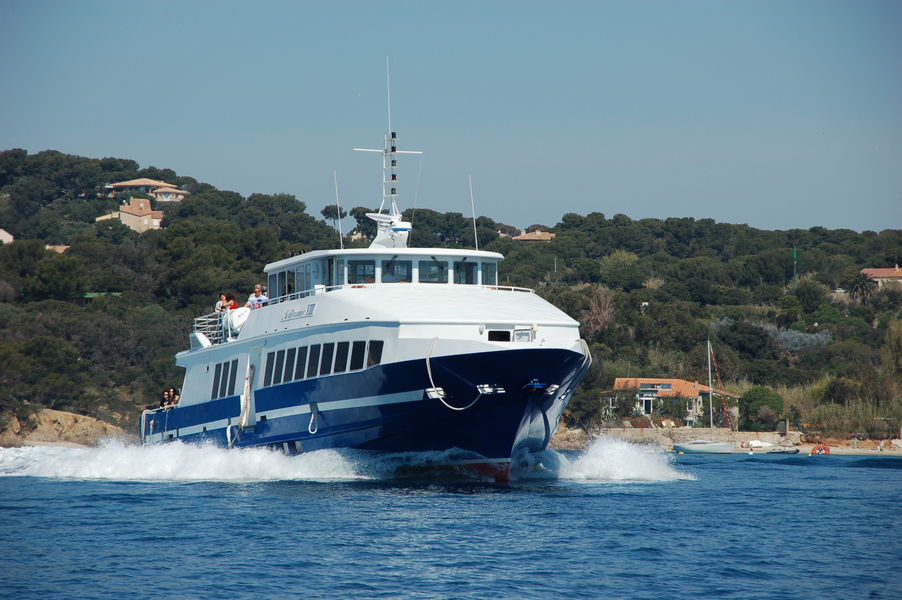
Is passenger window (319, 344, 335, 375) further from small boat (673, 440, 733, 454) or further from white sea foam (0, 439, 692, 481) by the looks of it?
small boat (673, 440, 733, 454)

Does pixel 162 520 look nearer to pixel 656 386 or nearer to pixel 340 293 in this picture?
pixel 340 293

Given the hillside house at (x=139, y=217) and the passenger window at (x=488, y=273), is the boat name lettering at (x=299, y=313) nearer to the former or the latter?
the passenger window at (x=488, y=273)

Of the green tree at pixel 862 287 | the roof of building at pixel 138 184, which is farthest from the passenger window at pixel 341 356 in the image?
the roof of building at pixel 138 184

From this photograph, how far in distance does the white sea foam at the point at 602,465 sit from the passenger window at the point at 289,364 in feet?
22.8

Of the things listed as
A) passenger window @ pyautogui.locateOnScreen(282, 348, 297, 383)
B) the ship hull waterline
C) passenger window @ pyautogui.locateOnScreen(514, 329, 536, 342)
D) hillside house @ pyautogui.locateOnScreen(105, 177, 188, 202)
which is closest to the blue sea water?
the ship hull waterline

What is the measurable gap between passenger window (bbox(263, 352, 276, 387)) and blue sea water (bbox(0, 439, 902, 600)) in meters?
2.04

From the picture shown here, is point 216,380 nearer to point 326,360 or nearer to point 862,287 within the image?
point 326,360

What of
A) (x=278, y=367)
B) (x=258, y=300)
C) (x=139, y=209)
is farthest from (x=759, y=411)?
(x=139, y=209)

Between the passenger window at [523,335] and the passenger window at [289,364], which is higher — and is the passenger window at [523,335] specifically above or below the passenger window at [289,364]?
above

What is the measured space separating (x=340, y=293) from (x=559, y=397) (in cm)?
654

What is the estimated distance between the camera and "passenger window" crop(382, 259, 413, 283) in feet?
105

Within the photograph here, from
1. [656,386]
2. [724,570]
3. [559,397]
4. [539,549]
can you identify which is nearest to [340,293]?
[559,397]

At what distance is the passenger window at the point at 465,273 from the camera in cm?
3269

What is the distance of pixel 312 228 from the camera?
13088cm
